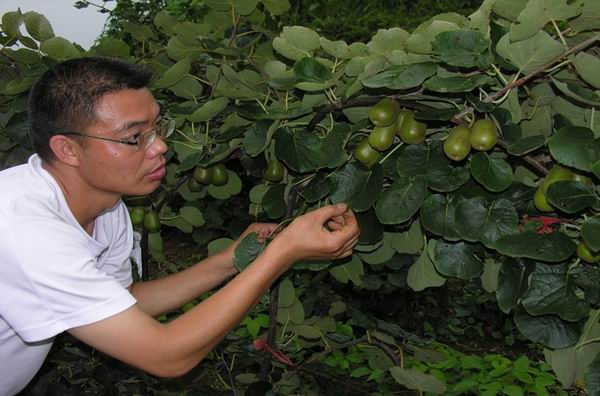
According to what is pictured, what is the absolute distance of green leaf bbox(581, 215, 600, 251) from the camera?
925 millimetres

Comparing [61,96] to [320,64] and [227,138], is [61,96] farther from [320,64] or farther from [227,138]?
[320,64]

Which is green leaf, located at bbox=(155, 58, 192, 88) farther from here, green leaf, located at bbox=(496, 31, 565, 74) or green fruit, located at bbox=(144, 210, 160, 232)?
green leaf, located at bbox=(496, 31, 565, 74)

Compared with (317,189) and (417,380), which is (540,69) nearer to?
(317,189)

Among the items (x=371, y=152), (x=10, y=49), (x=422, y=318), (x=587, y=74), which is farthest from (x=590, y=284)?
(x=422, y=318)

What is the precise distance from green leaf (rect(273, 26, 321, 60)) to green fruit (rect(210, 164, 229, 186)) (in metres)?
0.43

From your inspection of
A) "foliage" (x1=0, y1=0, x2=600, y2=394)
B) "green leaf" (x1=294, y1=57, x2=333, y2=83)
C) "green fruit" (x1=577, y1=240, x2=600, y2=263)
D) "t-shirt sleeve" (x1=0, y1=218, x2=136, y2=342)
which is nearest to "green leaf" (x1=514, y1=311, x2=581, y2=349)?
"foliage" (x1=0, y1=0, x2=600, y2=394)

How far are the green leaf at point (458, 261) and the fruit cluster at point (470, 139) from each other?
0.60 feet

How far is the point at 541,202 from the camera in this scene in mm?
1057

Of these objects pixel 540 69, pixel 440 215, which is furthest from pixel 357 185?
pixel 540 69

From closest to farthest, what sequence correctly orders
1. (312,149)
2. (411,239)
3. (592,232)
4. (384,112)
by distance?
(592,232) → (384,112) → (312,149) → (411,239)

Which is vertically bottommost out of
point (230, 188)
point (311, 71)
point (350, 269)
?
point (350, 269)

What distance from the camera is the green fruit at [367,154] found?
4.03 feet

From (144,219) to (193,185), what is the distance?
0.63 feet

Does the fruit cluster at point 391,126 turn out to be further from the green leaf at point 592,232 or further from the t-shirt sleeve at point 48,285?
the t-shirt sleeve at point 48,285
